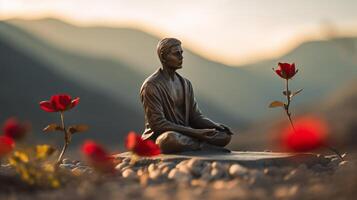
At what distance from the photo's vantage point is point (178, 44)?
707 centimetres

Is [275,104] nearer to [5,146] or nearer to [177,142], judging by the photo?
[177,142]

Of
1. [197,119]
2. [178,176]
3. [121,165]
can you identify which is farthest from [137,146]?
[197,119]

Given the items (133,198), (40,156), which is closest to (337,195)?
(133,198)

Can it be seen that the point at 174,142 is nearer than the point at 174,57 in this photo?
Yes

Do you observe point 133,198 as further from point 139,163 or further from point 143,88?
point 143,88

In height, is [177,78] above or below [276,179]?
above

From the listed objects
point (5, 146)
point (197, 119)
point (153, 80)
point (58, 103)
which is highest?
point (153, 80)

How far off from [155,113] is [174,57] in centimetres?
68

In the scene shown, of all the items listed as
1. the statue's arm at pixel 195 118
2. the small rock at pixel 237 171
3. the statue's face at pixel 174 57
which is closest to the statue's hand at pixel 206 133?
the statue's arm at pixel 195 118

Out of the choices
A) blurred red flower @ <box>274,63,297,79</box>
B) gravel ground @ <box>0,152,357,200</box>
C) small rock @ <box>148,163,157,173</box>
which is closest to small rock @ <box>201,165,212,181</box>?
gravel ground @ <box>0,152,357,200</box>

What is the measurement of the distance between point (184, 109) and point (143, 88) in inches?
22.9

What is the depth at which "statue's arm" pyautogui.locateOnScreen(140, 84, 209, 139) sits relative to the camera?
22.4 feet

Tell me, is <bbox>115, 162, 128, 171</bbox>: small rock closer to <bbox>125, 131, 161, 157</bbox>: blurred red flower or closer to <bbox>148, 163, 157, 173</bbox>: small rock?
<bbox>148, 163, 157, 173</bbox>: small rock

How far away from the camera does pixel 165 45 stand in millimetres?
7043
